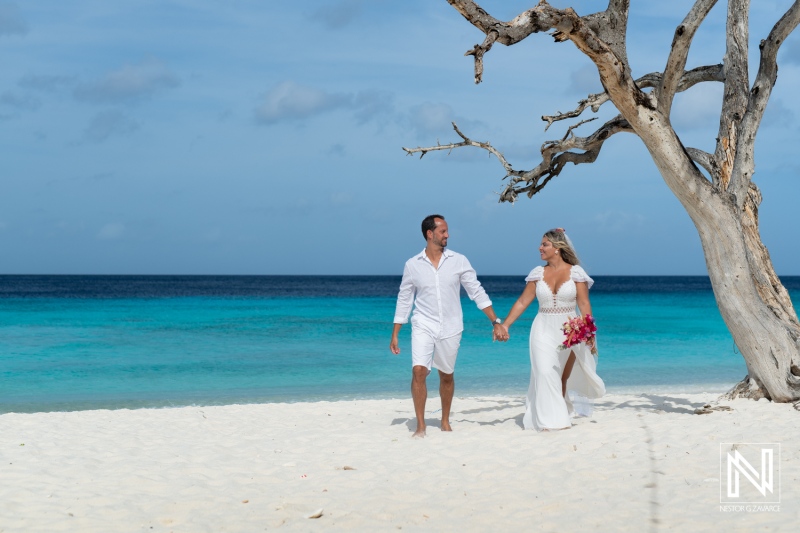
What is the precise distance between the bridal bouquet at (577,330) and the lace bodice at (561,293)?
161 millimetres

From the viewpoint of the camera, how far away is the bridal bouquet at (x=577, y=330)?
23.9ft

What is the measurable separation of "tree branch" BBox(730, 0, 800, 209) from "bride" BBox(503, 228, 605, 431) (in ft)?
6.89

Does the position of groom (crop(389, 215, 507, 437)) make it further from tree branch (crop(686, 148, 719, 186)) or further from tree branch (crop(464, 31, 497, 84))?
tree branch (crop(686, 148, 719, 186))

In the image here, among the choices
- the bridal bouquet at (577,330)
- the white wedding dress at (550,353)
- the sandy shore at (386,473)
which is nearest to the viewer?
the sandy shore at (386,473)

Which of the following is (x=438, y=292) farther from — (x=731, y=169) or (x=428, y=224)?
(x=731, y=169)

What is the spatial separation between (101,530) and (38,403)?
8499 millimetres

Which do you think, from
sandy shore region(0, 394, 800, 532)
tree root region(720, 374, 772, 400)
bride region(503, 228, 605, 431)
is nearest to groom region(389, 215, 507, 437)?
bride region(503, 228, 605, 431)

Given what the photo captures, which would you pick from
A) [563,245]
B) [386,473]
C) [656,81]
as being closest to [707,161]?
[656,81]

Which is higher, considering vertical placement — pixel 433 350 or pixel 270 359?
pixel 433 350

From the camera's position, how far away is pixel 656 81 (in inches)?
359

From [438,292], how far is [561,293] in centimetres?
123

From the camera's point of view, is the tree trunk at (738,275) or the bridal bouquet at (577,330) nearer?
the bridal bouquet at (577,330)

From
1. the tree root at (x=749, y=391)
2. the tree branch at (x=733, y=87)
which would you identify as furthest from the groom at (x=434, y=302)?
the tree branch at (x=733, y=87)

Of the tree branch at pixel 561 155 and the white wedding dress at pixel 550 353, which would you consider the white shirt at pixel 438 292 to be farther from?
the tree branch at pixel 561 155
